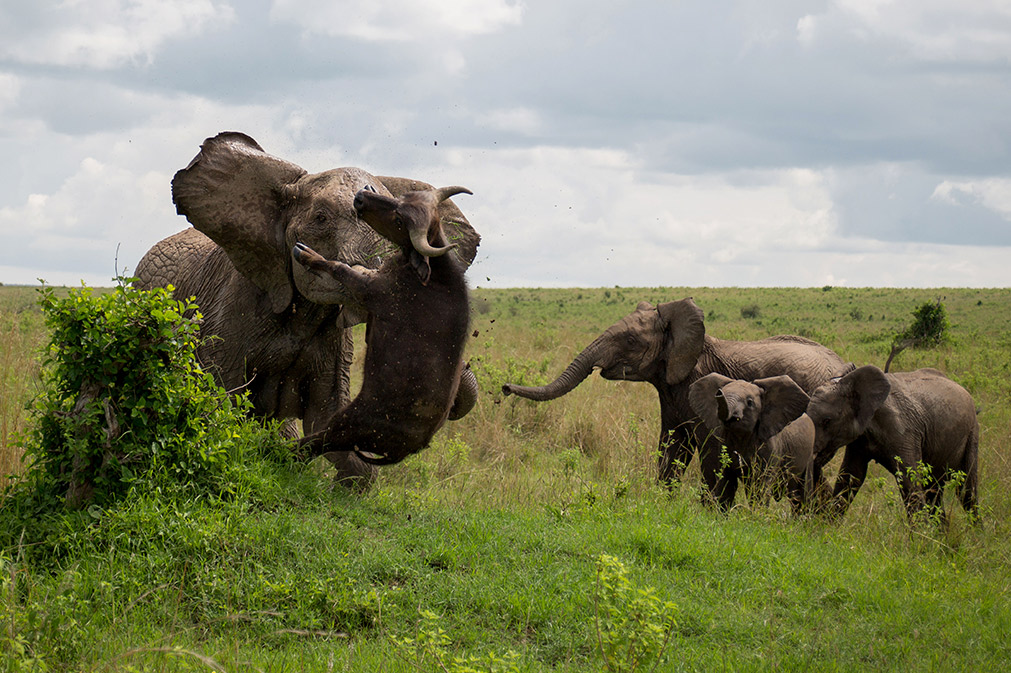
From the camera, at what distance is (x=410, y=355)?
18.6 feet

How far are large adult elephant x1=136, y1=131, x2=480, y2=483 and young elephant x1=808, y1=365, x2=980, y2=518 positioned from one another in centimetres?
403

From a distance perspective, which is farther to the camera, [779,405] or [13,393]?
[13,393]

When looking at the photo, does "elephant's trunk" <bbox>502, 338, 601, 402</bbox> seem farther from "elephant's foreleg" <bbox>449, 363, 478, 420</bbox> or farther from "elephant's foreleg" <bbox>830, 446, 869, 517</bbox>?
"elephant's foreleg" <bbox>449, 363, 478, 420</bbox>

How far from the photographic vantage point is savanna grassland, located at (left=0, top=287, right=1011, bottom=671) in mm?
4691

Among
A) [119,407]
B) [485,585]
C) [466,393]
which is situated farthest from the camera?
[466,393]

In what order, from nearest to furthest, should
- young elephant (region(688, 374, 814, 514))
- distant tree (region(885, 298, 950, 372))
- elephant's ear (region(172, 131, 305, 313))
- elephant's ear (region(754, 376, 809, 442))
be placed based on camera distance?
elephant's ear (region(172, 131, 305, 313)) < young elephant (region(688, 374, 814, 514)) < elephant's ear (region(754, 376, 809, 442)) < distant tree (region(885, 298, 950, 372))

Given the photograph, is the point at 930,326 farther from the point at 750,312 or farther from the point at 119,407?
the point at 119,407

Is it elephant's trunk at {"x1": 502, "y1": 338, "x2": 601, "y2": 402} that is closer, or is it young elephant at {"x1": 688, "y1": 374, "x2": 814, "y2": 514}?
young elephant at {"x1": 688, "y1": 374, "x2": 814, "y2": 514}

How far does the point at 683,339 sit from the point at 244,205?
185 inches

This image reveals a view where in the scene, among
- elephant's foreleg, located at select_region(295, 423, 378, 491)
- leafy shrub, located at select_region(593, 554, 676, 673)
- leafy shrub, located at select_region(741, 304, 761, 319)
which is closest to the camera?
leafy shrub, located at select_region(593, 554, 676, 673)

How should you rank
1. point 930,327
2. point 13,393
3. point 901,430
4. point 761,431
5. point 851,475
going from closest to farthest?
point 761,431 → point 901,430 → point 13,393 → point 851,475 → point 930,327

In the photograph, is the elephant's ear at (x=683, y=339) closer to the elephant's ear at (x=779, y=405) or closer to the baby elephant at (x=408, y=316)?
the elephant's ear at (x=779, y=405)

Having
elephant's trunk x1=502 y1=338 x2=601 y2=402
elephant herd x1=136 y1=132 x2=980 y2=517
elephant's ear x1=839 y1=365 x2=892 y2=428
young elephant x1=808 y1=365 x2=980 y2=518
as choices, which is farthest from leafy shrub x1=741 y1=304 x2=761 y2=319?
elephant's ear x1=839 y1=365 x2=892 y2=428

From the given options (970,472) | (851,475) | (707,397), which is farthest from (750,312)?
(707,397)
